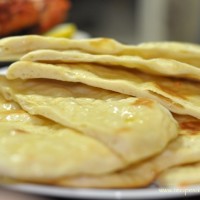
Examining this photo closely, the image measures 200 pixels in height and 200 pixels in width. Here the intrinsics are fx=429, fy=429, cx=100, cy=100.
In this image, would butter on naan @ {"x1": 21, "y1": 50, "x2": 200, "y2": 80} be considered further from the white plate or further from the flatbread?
the white plate

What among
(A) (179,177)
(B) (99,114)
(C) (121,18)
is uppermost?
(B) (99,114)

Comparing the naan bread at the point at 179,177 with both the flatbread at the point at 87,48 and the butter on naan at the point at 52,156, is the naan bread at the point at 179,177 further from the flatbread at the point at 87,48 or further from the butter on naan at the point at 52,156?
the flatbread at the point at 87,48

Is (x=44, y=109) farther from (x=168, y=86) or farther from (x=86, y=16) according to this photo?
(x=86, y=16)

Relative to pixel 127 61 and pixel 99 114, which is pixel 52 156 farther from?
pixel 127 61

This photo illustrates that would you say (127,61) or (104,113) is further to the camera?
(127,61)

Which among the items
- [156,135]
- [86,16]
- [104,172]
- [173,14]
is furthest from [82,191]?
[86,16]

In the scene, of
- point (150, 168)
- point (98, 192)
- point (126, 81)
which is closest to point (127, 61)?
point (126, 81)

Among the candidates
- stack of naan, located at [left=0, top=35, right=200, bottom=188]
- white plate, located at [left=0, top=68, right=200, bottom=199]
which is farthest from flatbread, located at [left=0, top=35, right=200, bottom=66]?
white plate, located at [left=0, top=68, right=200, bottom=199]

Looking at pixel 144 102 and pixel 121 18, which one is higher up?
pixel 144 102
